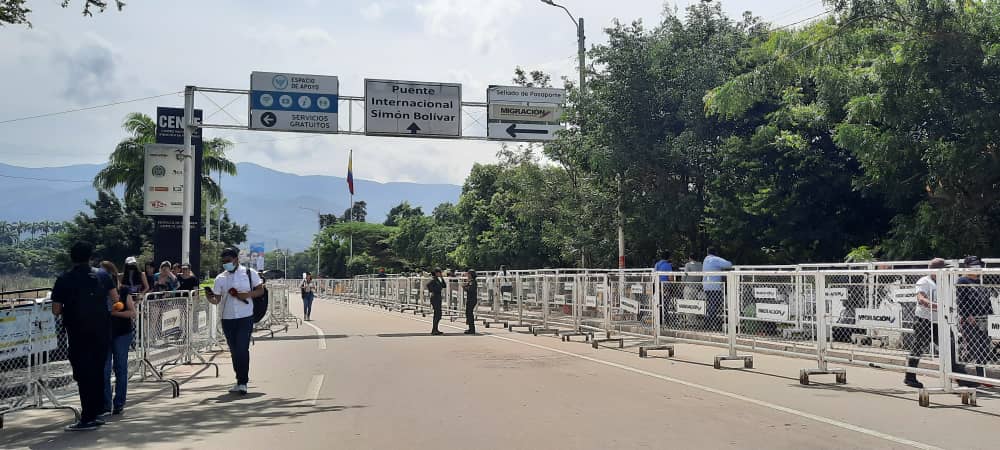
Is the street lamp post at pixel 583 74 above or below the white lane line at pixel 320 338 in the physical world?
above

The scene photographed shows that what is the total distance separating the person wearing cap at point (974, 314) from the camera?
9547 millimetres

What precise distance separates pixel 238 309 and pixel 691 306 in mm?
7915

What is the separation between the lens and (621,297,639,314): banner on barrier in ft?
56.5

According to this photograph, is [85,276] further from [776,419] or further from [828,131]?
[828,131]

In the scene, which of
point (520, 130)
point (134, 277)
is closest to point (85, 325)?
point (134, 277)

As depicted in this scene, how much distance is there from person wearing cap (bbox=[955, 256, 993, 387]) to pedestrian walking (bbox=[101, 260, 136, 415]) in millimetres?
9295

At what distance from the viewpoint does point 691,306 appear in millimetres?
15016

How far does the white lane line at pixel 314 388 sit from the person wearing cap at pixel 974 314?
7.54 metres

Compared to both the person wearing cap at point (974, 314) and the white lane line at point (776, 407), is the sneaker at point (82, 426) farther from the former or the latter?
the person wearing cap at point (974, 314)

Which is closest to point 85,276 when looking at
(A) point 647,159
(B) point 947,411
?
(B) point 947,411

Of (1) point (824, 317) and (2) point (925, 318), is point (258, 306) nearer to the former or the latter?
(1) point (824, 317)

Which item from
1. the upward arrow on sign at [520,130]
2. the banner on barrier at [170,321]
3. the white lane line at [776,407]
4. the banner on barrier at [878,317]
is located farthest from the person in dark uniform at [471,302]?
the banner on barrier at [878,317]

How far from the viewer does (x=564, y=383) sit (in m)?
11.3

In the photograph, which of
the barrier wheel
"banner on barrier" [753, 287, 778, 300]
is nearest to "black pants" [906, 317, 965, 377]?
the barrier wheel
